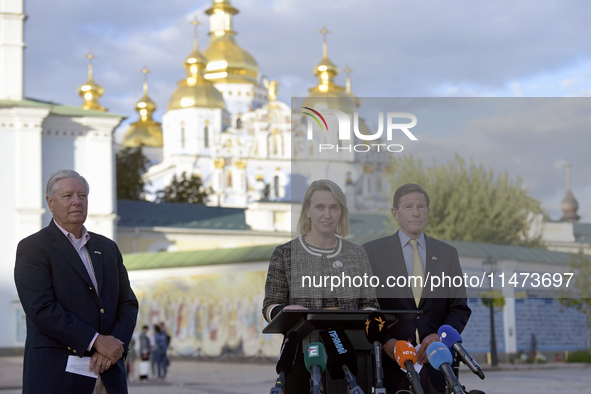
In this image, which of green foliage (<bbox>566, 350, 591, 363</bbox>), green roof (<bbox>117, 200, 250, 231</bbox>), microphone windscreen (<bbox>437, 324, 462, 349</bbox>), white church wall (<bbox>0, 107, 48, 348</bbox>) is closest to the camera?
microphone windscreen (<bbox>437, 324, 462, 349</bbox>)

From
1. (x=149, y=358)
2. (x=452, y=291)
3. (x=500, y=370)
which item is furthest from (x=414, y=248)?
(x=149, y=358)

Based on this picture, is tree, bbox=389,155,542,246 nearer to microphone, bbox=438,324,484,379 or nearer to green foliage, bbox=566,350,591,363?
microphone, bbox=438,324,484,379

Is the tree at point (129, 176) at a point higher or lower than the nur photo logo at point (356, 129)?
higher

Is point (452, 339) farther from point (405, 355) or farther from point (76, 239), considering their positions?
point (76, 239)

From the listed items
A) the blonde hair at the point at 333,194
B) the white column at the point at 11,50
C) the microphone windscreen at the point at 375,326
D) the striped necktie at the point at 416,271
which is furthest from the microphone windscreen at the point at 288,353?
the white column at the point at 11,50

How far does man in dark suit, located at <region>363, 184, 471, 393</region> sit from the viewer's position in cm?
455

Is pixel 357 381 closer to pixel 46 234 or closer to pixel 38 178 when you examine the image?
pixel 46 234

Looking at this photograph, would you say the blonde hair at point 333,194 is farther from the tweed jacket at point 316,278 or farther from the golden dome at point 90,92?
the golden dome at point 90,92

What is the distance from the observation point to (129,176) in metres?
48.9

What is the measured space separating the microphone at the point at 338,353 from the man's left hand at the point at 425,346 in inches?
16.5

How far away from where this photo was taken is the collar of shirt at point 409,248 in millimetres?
4617

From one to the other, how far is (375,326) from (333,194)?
0.67 metres

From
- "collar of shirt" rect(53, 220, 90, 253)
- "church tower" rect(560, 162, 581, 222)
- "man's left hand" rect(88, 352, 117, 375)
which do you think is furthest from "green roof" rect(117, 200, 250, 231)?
"man's left hand" rect(88, 352, 117, 375)

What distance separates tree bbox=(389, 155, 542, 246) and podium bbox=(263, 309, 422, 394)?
1.07 meters
